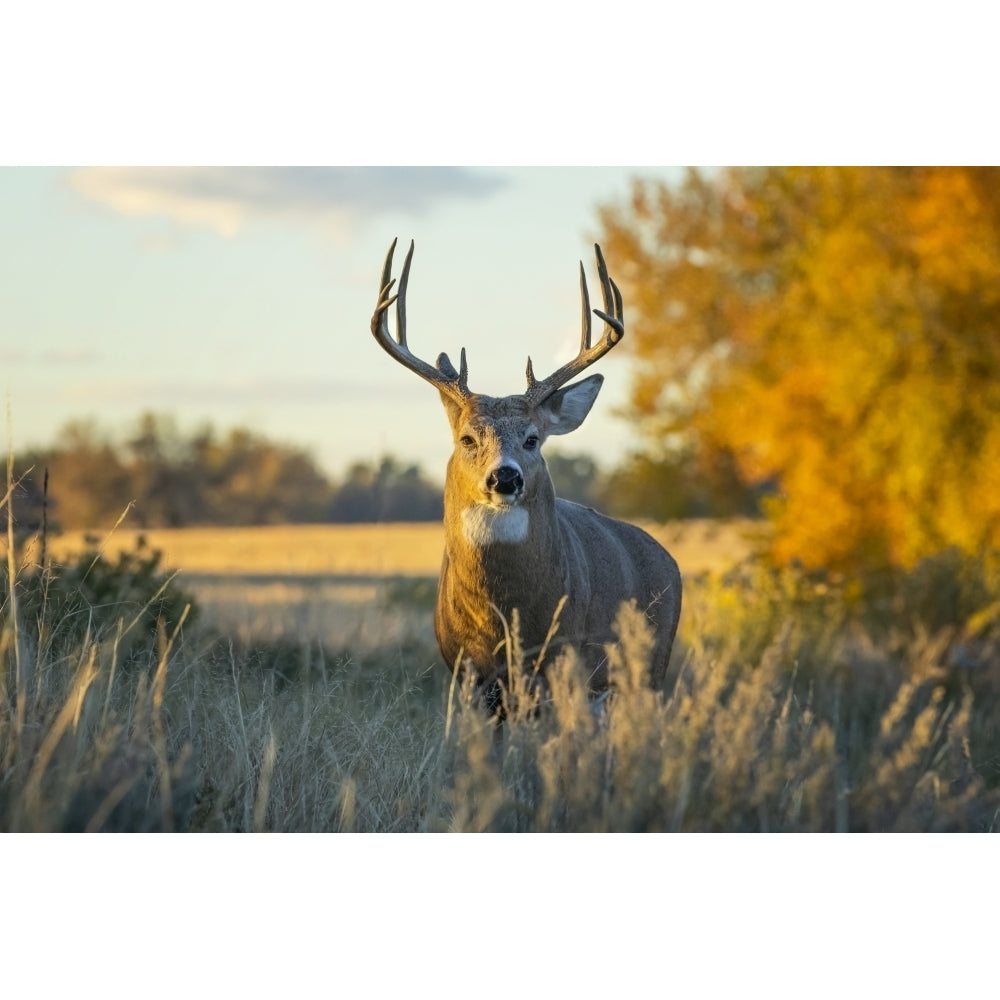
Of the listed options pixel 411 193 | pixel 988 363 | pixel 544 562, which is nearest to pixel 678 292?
pixel 988 363

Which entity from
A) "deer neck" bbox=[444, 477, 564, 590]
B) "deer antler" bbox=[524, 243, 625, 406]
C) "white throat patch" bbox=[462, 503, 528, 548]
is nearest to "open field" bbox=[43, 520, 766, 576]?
"deer antler" bbox=[524, 243, 625, 406]

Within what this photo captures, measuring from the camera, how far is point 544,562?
6363 millimetres

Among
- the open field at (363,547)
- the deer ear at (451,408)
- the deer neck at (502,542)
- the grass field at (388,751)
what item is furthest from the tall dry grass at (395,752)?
the open field at (363,547)

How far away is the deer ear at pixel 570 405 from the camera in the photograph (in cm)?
668

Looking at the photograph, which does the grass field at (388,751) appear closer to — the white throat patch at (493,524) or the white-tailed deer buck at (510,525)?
the white-tailed deer buck at (510,525)

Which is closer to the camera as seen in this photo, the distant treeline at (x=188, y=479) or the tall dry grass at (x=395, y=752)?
the tall dry grass at (x=395, y=752)

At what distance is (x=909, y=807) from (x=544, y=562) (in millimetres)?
2171

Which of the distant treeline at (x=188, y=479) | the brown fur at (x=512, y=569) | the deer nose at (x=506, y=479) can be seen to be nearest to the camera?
the deer nose at (x=506, y=479)

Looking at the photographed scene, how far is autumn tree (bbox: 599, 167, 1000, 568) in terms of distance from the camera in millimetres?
13023

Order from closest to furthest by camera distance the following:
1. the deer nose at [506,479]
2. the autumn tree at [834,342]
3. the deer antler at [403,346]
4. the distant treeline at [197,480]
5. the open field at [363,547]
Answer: the deer nose at [506,479], the deer antler at [403,346], the autumn tree at [834,342], the open field at [363,547], the distant treeline at [197,480]

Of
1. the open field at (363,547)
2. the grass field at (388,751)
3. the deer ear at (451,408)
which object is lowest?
the open field at (363,547)

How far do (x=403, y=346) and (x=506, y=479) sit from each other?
3.73 feet

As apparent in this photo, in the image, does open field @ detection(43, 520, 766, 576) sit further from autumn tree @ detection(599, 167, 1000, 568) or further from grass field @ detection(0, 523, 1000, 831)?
grass field @ detection(0, 523, 1000, 831)

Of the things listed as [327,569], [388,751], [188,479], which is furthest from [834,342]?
[188,479]
